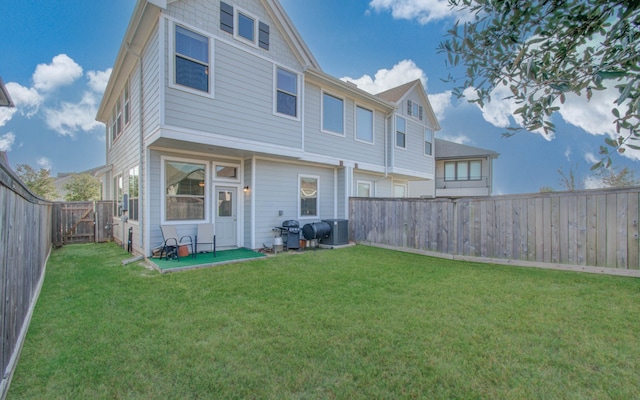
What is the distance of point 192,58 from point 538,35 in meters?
7.00

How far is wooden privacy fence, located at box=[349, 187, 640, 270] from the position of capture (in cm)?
514

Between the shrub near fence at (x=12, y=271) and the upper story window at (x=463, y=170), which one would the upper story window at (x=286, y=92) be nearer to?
the shrub near fence at (x=12, y=271)

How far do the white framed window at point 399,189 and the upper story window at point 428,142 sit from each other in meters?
2.11

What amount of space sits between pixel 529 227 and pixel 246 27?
8.69 meters

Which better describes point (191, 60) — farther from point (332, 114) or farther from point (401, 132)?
point (401, 132)

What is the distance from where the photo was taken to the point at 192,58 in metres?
6.62

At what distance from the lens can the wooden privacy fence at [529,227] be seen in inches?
203

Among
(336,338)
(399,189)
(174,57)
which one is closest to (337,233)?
(336,338)

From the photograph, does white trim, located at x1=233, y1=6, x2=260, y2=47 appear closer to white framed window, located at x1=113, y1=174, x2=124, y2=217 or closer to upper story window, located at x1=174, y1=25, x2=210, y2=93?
upper story window, located at x1=174, y1=25, x2=210, y2=93

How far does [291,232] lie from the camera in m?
8.81

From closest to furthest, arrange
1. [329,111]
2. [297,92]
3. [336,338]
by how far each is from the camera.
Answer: [336,338] → [297,92] → [329,111]

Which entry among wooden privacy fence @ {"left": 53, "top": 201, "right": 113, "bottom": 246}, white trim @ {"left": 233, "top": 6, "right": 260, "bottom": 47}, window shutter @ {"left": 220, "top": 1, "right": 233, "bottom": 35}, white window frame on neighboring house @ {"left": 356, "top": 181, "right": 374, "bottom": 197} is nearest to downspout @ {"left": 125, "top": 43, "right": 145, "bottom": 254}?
window shutter @ {"left": 220, "top": 1, "right": 233, "bottom": 35}

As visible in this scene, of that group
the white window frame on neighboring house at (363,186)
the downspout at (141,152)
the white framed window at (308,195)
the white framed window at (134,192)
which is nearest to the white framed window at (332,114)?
the white framed window at (308,195)

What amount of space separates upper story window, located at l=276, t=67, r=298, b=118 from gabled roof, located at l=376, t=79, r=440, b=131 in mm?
5552
